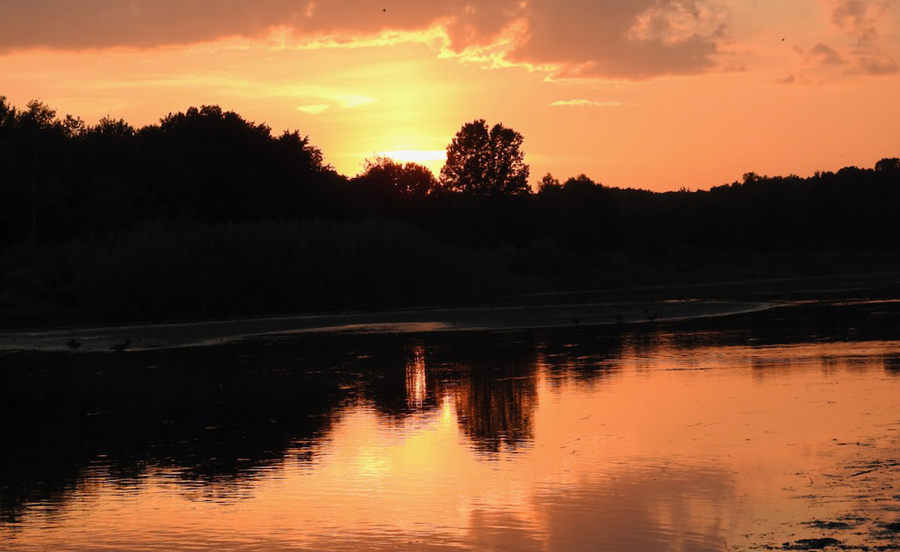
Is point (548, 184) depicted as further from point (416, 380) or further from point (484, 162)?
point (416, 380)

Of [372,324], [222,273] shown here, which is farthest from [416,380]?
[222,273]

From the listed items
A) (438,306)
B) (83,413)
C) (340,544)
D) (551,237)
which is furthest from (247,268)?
(551,237)

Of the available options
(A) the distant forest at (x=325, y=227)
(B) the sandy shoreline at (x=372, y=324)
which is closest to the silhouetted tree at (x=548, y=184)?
(A) the distant forest at (x=325, y=227)

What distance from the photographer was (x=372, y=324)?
49.5m

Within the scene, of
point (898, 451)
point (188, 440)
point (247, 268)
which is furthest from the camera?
point (247, 268)

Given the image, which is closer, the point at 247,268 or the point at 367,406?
the point at 367,406

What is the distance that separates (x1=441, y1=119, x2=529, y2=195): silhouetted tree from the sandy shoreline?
235ft

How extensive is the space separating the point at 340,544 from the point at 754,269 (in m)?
90.8

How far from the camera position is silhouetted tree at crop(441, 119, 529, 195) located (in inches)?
5074

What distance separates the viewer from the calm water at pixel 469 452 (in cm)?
1280

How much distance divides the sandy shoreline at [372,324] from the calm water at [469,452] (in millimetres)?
11114

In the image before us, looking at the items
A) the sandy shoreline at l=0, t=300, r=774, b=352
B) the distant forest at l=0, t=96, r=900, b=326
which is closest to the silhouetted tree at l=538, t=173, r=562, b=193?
the distant forest at l=0, t=96, r=900, b=326

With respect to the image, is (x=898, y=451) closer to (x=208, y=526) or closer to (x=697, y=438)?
(x=697, y=438)

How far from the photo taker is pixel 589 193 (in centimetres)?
11631
